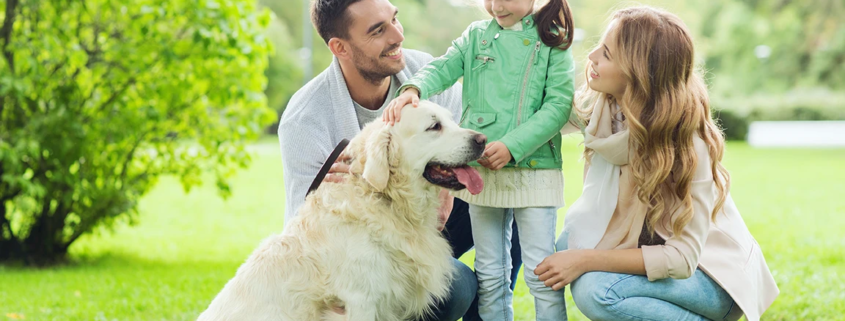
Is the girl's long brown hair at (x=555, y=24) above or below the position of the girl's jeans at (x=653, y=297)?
above

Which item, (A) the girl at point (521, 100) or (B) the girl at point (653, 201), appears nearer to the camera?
(B) the girl at point (653, 201)

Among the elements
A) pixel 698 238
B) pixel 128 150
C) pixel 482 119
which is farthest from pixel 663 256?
pixel 128 150

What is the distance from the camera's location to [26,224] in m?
7.50

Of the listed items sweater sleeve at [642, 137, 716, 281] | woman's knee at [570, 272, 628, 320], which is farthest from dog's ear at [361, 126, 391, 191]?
sweater sleeve at [642, 137, 716, 281]

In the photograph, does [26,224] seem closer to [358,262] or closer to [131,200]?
[131,200]

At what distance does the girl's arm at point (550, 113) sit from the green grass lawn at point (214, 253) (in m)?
2.05

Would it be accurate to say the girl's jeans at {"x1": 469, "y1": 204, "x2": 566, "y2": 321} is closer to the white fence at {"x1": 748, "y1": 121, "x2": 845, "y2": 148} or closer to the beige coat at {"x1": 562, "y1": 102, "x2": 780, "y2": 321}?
the beige coat at {"x1": 562, "y1": 102, "x2": 780, "y2": 321}

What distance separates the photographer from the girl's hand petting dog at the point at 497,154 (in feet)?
10.4

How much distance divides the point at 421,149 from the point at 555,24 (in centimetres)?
84

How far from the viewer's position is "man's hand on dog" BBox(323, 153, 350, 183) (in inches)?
135

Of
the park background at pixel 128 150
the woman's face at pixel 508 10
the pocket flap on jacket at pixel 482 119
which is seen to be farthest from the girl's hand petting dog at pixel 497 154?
the park background at pixel 128 150

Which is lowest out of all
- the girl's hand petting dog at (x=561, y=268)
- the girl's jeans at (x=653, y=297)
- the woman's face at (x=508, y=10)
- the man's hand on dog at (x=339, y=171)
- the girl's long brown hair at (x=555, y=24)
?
the girl's jeans at (x=653, y=297)

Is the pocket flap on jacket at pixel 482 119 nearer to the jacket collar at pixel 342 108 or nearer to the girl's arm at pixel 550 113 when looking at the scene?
the girl's arm at pixel 550 113

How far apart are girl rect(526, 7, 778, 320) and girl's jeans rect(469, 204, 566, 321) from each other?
0.39 feet
